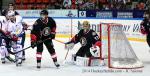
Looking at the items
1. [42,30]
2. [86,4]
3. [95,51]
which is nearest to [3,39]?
[42,30]

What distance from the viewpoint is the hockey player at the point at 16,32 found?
10797mm

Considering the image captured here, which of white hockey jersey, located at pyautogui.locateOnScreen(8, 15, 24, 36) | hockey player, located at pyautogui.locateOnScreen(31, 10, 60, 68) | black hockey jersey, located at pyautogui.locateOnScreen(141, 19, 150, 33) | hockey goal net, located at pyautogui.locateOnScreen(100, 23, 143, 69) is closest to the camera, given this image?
hockey player, located at pyautogui.locateOnScreen(31, 10, 60, 68)

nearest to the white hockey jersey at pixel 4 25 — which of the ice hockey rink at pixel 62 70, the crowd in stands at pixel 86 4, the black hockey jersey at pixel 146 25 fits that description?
the ice hockey rink at pixel 62 70

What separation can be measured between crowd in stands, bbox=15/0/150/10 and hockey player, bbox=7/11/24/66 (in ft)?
25.6

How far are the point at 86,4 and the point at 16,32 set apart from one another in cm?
906

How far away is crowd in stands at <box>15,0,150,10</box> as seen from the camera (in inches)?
734

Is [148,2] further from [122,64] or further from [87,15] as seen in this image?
[122,64]

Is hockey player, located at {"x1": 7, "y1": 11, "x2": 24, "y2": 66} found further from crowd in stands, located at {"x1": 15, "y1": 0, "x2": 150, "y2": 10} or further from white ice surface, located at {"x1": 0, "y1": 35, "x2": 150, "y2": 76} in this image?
crowd in stands, located at {"x1": 15, "y1": 0, "x2": 150, "y2": 10}

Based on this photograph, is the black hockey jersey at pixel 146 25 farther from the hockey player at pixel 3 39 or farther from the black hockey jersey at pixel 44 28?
the hockey player at pixel 3 39

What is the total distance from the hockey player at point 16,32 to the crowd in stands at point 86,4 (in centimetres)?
781

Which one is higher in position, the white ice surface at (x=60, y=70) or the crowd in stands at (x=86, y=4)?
the crowd in stands at (x=86, y=4)

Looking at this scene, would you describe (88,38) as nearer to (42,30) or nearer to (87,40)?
(87,40)

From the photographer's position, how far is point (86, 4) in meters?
19.8

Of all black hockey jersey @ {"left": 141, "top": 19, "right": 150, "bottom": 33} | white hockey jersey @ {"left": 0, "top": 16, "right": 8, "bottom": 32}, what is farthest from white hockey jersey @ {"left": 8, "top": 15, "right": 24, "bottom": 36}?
black hockey jersey @ {"left": 141, "top": 19, "right": 150, "bottom": 33}
